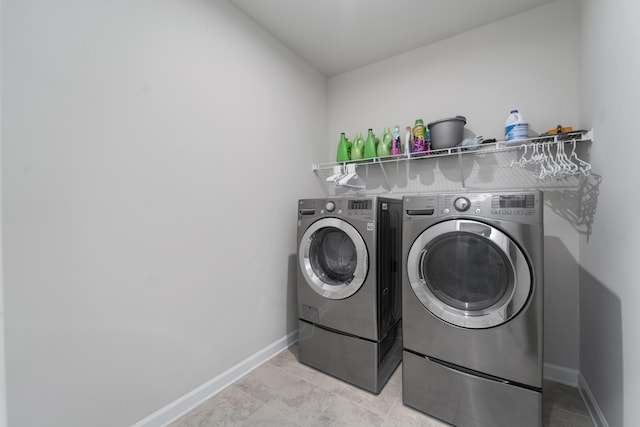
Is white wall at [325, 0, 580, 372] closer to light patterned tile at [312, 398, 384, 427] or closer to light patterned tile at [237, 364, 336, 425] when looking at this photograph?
light patterned tile at [312, 398, 384, 427]

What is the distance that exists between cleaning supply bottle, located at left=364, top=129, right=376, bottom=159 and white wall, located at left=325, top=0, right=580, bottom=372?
0.67ft

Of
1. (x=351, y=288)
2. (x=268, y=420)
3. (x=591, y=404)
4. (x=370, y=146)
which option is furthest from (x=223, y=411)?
(x=370, y=146)

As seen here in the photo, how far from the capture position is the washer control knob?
4.40ft

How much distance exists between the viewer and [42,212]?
1.06 meters

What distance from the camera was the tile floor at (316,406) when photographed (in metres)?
1.45

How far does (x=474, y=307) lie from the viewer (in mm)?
1377

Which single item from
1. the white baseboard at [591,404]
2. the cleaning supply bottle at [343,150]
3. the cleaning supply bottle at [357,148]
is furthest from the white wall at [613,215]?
the cleaning supply bottle at [343,150]

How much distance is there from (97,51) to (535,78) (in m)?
2.57

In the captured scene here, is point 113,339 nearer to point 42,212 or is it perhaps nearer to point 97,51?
point 42,212

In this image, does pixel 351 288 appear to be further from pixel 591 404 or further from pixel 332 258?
pixel 591 404

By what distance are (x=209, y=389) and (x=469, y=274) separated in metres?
1.67

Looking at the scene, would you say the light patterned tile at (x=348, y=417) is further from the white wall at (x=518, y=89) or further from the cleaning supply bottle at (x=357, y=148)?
the cleaning supply bottle at (x=357, y=148)

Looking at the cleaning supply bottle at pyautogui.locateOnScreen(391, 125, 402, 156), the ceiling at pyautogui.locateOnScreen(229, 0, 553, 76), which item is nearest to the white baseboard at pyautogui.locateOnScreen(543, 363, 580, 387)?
the cleaning supply bottle at pyautogui.locateOnScreen(391, 125, 402, 156)

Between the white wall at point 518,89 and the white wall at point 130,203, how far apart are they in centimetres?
125
